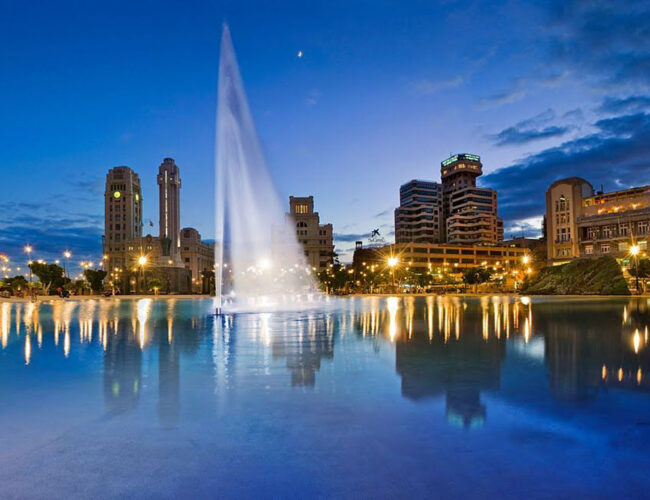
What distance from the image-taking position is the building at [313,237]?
558 ft

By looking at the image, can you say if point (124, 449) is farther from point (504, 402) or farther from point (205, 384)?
point (504, 402)

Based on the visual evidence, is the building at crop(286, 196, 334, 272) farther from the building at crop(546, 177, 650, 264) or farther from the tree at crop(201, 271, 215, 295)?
the building at crop(546, 177, 650, 264)

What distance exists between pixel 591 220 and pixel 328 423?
120 m

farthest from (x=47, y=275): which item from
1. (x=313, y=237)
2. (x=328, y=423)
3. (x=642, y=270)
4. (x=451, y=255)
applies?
(x=451, y=255)

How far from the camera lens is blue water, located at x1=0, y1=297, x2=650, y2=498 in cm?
506

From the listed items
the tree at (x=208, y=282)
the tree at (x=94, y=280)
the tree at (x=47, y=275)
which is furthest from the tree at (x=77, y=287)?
the tree at (x=208, y=282)

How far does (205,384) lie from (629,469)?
24.7ft

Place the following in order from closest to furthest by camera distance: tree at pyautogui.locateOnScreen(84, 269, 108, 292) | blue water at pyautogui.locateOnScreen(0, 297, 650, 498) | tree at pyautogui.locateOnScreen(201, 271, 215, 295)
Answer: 1. blue water at pyautogui.locateOnScreen(0, 297, 650, 498)
2. tree at pyautogui.locateOnScreen(84, 269, 108, 292)
3. tree at pyautogui.locateOnScreen(201, 271, 215, 295)

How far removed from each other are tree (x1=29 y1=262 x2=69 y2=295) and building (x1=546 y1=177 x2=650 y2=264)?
392ft

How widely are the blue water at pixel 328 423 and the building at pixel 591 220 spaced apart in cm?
10236

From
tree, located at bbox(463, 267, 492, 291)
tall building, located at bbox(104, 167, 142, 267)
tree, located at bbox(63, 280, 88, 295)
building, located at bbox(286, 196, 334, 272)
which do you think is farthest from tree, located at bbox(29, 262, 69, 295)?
tree, located at bbox(463, 267, 492, 291)

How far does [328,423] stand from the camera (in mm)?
7008

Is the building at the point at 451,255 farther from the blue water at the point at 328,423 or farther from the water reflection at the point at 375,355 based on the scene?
the blue water at the point at 328,423

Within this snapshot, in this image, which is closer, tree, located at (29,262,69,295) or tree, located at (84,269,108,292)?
tree, located at (29,262,69,295)
